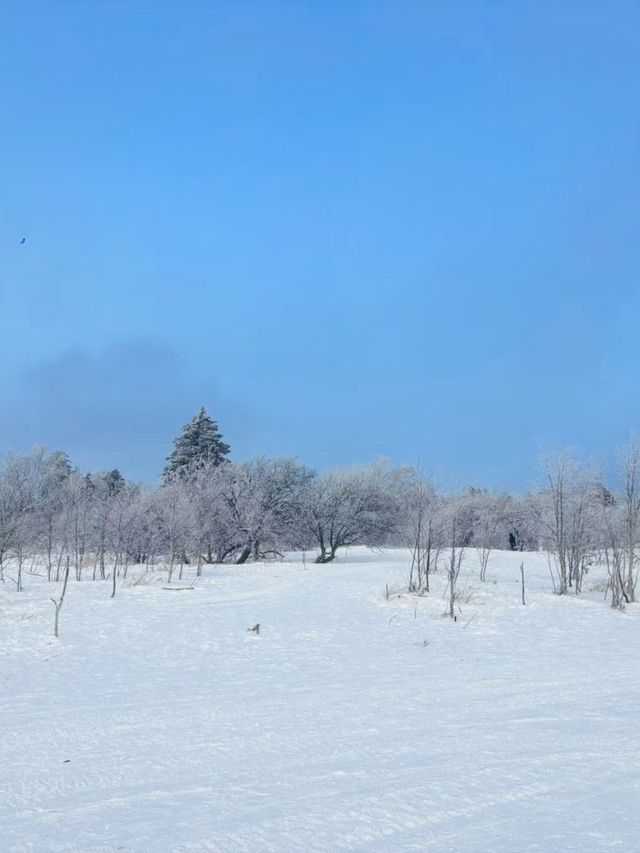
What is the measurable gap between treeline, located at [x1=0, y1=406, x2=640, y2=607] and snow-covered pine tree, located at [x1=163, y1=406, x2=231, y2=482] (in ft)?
0.49

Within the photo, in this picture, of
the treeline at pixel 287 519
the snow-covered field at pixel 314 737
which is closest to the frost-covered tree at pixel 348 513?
the treeline at pixel 287 519

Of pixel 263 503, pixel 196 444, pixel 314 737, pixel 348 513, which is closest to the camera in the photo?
pixel 314 737

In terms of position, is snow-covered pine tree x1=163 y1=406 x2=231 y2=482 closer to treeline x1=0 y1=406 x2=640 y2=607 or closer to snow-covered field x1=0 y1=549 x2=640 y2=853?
treeline x1=0 y1=406 x2=640 y2=607

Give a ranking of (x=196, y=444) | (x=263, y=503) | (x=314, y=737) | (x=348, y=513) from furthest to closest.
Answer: (x=196, y=444) < (x=348, y=513) < (x=263, y=503) < (x=314, y=737)

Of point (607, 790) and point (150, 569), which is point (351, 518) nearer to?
point (150, 569)

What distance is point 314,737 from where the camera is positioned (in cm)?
611

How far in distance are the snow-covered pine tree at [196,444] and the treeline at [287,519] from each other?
0.15 meters

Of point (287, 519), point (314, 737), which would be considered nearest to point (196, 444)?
point (287, 519)

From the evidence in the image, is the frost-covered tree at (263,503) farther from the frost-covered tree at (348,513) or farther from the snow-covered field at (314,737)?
the snow-covered field at (314,737)

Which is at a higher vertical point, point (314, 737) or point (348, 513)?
point (348, 513)

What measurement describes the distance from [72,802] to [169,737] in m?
1.77

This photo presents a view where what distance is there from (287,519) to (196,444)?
1205 centimetres

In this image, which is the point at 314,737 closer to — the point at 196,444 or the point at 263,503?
the point at 263,503

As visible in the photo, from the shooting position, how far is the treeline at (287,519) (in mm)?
23109
